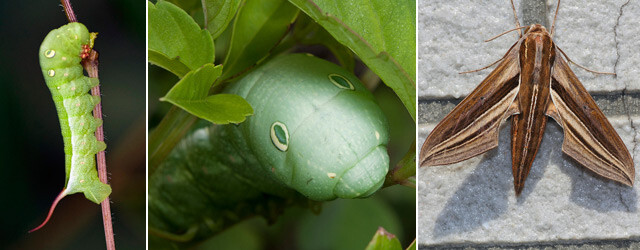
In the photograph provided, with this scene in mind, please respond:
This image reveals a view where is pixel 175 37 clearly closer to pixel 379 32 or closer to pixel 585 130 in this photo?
pixel 379 32

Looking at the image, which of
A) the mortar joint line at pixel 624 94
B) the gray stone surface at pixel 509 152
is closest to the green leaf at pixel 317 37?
the gray stone surface at pixel 509 152

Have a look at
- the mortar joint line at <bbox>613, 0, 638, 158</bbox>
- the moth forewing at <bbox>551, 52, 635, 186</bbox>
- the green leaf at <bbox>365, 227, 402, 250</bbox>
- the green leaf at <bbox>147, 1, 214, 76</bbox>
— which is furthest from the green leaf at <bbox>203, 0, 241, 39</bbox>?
the mortar joint line at <bbox>613, 0, 638, 158</bbox>

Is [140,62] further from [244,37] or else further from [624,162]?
[624,162]

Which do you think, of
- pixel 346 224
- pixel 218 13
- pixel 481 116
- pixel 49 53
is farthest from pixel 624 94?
pixel 49 53

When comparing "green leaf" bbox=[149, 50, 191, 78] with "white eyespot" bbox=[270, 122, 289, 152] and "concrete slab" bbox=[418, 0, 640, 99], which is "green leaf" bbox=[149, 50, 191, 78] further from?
"concrete slab" bbox=[418, 0, 640, 99]

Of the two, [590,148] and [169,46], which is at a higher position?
[169,46]

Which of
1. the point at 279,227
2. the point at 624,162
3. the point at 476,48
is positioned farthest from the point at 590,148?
the point at 279,227
